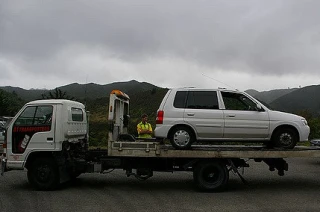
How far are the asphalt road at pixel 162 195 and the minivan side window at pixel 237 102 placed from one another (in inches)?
78.8

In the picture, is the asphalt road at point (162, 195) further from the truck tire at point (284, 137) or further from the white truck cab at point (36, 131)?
the truck tire at point (284, 137)

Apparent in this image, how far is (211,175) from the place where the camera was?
9336 millimetres

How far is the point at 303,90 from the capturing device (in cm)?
7725

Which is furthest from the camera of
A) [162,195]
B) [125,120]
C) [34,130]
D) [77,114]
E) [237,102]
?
[125,120]

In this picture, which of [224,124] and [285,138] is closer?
[224,124]

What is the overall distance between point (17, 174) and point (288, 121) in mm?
7993

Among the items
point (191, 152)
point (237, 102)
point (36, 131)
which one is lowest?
point (191, 152)

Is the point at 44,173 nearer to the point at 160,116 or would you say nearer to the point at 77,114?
the point at 77,114

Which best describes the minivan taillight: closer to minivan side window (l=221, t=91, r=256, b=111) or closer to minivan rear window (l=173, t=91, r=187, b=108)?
minivan rear window (l=173, t=91, r=187, b=108)

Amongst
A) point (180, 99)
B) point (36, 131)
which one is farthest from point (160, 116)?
point (36, 131)

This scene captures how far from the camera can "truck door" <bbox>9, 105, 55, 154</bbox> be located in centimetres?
929

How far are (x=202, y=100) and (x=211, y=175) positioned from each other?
1808 millimetres

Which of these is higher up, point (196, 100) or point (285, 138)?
point (196, 100)

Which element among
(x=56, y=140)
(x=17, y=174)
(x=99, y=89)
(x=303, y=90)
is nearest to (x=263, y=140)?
(x=56, y=140)
